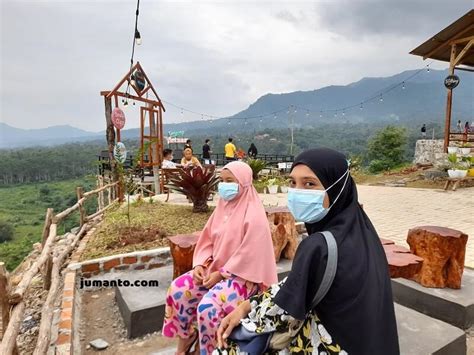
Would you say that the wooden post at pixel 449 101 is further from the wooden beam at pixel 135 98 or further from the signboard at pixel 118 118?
the signboard at pixel 118 118

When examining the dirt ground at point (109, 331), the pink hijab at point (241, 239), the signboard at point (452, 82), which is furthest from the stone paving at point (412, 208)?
the signboard at point (452, 82)

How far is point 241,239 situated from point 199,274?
0.36 m

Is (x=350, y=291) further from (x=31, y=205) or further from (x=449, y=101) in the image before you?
(x=31, y=205)

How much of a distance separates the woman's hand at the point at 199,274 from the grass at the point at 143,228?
6.89 ft

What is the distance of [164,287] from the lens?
10.9 feet

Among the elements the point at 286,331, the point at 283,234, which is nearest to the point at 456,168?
the point at 283,234

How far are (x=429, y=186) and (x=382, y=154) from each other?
10488mm

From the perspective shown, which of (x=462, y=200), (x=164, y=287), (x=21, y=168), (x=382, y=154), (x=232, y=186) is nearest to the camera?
(x=232, y=186)

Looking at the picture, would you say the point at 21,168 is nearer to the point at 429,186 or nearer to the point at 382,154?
the point at 382,154

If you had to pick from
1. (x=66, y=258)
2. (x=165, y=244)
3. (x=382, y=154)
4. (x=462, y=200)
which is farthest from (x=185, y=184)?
(x=382, y=154)

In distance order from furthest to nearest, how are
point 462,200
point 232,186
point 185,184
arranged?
point 462,200
point 185,184
point 232,186

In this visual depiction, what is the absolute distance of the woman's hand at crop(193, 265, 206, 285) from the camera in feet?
7.32

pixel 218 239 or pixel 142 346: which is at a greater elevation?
pixel 218 239

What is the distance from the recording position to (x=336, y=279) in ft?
3.99
